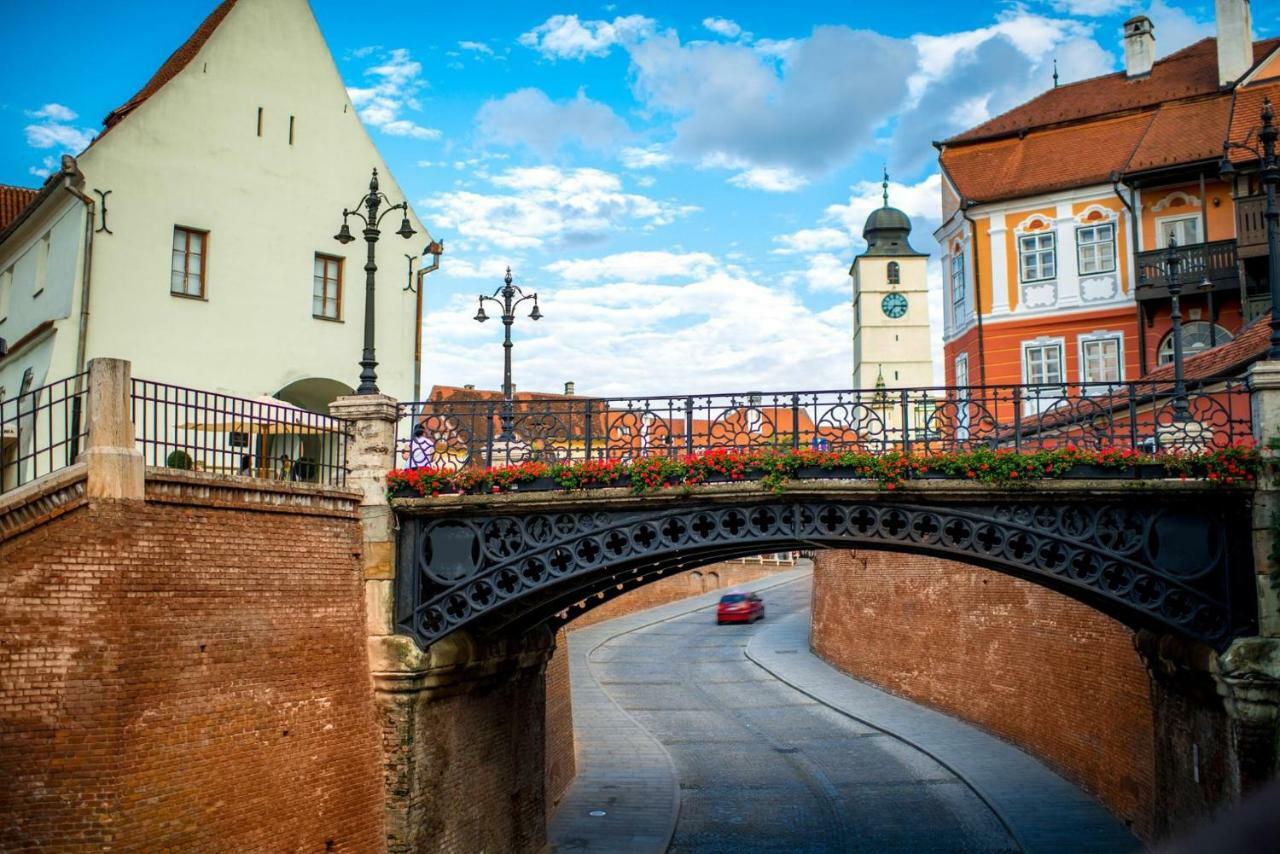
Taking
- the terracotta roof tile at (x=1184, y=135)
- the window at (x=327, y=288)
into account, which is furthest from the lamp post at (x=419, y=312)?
the terracotta roof tile at (x=1184, y=135)

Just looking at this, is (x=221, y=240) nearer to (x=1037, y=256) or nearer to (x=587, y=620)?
(x=1037, y=256)

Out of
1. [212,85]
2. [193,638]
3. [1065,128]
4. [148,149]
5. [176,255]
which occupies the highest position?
[1065,128]

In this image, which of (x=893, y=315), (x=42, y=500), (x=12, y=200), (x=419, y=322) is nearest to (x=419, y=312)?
(x=419, y=322)

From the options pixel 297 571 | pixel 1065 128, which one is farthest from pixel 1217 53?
pixel 297 571

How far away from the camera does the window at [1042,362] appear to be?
35.0 metres

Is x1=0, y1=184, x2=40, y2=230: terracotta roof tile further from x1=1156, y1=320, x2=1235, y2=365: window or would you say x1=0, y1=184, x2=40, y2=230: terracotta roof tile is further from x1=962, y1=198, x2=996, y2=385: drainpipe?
x1=1156, y1=320, x2=1235, y2=365: window

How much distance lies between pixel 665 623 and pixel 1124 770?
1382 inches

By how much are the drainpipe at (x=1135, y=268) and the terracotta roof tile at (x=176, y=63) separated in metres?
23.0

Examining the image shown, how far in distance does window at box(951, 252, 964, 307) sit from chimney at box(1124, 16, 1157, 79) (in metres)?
7.65

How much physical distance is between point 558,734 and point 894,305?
64754mm

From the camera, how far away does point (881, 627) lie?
3591cm

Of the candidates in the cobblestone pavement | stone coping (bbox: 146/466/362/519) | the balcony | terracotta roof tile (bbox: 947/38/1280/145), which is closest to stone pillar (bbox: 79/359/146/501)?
stone coping (bbox: 146/466/362/519)

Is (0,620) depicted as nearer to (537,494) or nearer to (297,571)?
(297,571)

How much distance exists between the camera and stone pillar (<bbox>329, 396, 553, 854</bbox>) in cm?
1559
